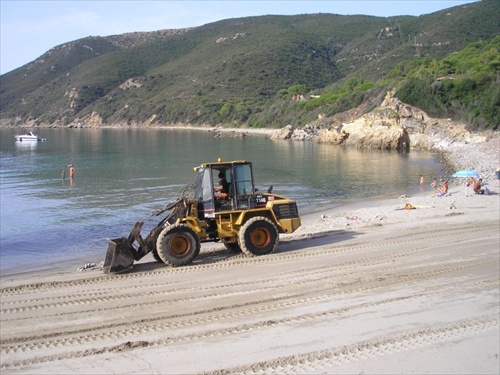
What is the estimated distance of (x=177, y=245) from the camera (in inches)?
476

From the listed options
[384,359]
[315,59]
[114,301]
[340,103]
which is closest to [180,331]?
[114,301]

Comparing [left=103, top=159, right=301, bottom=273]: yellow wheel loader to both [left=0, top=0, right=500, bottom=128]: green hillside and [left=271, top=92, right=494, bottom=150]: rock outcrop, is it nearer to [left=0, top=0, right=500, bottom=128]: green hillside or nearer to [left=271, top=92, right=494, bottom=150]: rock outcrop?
[left=271, top=92, right=494, bottom=150]: rock outcrop

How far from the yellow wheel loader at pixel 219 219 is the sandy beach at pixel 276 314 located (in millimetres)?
447

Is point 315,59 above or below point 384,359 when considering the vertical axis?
above

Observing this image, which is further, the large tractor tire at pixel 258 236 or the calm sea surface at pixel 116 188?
the calm sea surface at pixel 116 188

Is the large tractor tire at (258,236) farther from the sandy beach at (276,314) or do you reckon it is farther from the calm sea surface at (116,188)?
the calm sea surface at (116,188)

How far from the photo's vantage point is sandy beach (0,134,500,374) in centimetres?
697

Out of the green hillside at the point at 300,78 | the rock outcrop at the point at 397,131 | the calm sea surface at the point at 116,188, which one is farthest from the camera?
the green hillside at the point at 300,78

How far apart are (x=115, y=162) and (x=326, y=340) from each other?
46.3 meters

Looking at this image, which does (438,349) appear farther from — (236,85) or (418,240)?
(236,85)

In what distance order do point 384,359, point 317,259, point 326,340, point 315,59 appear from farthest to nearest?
1. point 315,59
2. point 317,259
3. point 326,340
4. point 384,359

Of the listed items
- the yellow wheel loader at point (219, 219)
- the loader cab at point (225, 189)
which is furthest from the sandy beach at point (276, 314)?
the loader cab at point (225, 189)

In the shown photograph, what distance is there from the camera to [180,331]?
26.3 ft

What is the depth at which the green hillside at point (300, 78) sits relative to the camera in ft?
238
